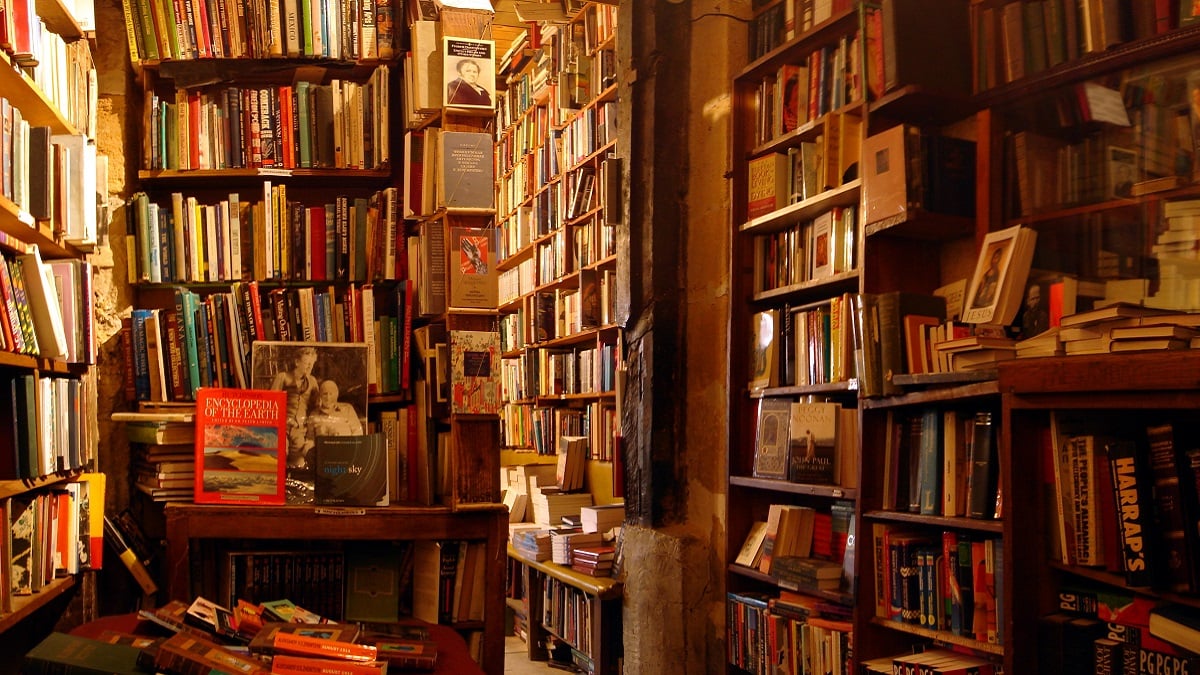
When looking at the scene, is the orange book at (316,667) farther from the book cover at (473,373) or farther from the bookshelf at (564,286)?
the bookshelf at (564,286)

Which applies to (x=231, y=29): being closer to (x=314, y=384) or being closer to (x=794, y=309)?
(x=314, y=384)

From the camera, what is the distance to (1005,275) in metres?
2.42

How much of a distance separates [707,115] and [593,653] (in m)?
2.28

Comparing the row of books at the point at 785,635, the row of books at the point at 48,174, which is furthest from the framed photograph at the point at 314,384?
the row of books at the point at 785,635

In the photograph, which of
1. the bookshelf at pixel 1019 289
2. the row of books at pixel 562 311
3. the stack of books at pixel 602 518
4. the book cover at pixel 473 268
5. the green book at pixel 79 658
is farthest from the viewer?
the row of books at pixel 562 311

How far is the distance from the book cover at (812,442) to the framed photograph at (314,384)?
1327mm

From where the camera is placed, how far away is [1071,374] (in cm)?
188

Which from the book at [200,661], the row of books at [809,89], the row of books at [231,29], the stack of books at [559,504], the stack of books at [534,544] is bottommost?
the stack of books at [534,544]

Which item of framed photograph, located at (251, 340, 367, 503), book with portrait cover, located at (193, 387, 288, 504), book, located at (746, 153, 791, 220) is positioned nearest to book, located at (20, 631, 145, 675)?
book with portrait cover, located at (193, 387, 288, 504)

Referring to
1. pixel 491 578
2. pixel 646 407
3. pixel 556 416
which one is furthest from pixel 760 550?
pixel 556 416

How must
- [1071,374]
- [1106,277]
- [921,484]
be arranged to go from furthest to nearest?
[921,484]
[1106,277]
[1071,374]

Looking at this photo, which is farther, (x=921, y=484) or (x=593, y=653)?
(x=593, y=653)

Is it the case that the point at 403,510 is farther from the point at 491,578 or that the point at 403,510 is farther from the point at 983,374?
the point at 983,374

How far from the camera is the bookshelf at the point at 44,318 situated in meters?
2.38
